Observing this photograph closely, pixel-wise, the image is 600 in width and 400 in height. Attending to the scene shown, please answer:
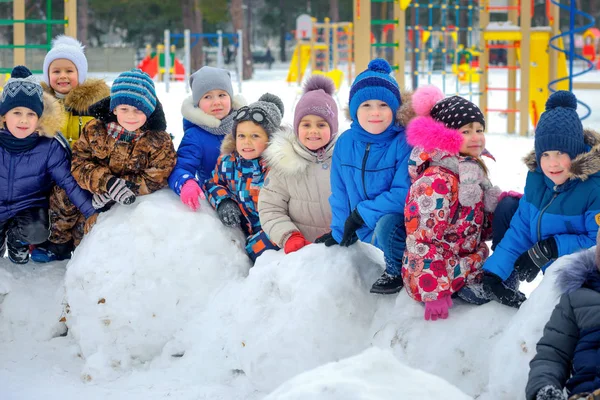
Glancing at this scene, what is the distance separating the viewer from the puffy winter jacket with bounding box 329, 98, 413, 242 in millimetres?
3287

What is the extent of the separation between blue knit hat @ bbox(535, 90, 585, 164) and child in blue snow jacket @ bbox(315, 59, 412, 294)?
567mm

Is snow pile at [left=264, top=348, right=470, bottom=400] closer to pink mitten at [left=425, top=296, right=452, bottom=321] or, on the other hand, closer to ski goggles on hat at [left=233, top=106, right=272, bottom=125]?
pink mitten at [left=425, top=296, right=452, bottom=321]

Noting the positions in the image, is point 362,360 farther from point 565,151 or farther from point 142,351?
point 142,351

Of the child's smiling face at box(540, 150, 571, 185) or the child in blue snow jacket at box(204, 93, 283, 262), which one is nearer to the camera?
the child's smiling face at box(540, 150, 571, 185)

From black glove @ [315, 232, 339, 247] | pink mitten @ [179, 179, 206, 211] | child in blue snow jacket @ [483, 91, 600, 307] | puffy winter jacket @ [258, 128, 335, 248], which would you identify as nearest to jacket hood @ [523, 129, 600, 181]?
child in blue snow jacket @ [483, 91, 600, 307]

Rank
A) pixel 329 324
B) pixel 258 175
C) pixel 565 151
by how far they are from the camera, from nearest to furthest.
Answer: pixel 565 151 → pixel 329 324 → pixel 258 175

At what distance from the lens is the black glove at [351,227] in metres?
3.37

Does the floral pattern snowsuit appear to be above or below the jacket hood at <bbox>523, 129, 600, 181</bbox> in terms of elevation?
below

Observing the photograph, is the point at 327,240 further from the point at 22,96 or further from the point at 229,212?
the point at 22,96

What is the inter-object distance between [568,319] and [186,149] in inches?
96.6

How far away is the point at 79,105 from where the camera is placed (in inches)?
177

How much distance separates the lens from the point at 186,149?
434cm

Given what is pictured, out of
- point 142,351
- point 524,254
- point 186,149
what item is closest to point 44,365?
point 142,351

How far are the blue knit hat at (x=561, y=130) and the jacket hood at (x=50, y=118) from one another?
243 centimetres
